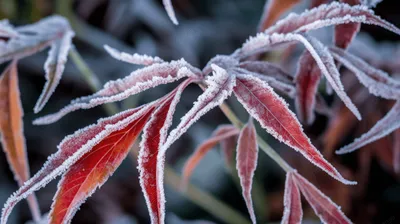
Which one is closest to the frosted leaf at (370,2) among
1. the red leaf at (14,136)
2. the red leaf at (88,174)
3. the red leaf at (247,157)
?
the red leaf at (247,157)

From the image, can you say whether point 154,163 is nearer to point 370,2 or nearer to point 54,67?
point 54,67

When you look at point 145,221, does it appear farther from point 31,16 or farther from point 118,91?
point 118,91

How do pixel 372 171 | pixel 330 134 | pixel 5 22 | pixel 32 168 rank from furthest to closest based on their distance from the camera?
pixel 32 168 < pixel 372 171 < pixel 330 134 < pixel 5 22

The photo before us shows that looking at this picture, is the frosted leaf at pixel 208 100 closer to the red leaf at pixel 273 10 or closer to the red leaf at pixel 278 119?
the red leaf at pixel 278 119

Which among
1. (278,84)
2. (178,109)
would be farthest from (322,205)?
(178,109)

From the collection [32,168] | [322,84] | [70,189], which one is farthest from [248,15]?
[70,189]
